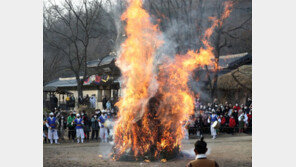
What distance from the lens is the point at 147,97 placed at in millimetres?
9703

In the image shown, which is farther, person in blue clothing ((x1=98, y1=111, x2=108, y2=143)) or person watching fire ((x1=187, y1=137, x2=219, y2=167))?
person in blue clothing ((x1=98, y1=111, x2=108, y2=143))

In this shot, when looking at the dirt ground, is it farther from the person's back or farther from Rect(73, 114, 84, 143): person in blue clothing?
the person's back

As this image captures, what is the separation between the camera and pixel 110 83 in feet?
88.2

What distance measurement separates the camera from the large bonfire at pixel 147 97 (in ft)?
31.7

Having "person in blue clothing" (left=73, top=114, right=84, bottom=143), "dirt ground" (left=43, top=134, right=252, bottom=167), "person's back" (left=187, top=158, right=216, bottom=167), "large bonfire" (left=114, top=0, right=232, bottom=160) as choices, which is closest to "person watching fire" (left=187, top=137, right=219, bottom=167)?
"person's back" (left=187, top=158, right=216, bottom=167)

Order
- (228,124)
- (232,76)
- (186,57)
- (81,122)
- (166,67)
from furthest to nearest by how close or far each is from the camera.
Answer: (232,76) < (228,124) < (81,122) < (186,57) < (166,67)

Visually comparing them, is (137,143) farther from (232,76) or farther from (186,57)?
(232,76)

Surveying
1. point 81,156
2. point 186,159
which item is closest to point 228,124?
point 186,159

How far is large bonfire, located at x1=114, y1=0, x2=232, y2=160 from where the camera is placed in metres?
9.66

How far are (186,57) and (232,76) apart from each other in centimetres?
1533

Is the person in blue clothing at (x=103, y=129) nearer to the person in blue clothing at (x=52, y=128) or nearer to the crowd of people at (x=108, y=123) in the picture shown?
the crowd of people at (x=108, y=123)

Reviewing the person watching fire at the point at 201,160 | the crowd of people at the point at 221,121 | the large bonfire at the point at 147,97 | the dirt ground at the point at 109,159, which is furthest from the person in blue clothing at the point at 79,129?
the person watching fire at the point at 201,160

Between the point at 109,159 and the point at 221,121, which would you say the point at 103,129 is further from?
the point at 221,121

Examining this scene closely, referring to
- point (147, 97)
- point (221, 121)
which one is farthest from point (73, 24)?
point (147, 97)
